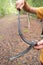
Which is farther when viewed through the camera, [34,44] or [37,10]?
[37,10]

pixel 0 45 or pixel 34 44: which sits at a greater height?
pixel 34 44

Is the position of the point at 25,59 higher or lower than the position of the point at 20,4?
lower

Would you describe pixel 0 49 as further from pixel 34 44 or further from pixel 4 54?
pixel 34 44

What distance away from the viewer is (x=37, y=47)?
106 inches

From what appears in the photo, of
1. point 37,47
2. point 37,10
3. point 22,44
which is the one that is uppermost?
point 37,10

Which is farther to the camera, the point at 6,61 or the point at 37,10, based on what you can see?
the point at 6,61

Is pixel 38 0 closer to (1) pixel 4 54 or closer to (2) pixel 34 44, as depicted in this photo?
(1) pixel 4 54

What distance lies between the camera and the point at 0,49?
30.9 feet

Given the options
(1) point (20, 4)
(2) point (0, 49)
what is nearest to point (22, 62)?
(2) point (0, 49)

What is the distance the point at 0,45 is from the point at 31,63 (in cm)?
296

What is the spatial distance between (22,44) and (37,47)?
7986mm

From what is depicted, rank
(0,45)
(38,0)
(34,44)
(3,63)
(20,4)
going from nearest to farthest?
(34,44) < (20,4) < (3,63) < (0,45) < (38,0)

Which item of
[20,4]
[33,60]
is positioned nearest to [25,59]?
[33,60]

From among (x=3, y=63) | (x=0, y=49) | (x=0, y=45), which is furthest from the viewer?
(x=0, y=45)
